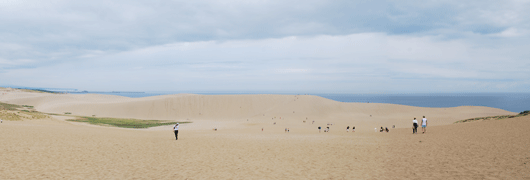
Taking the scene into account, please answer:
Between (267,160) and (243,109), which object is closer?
(267,160)

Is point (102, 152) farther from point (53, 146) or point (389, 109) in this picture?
point (389, 109)

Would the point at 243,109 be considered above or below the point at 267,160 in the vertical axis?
below

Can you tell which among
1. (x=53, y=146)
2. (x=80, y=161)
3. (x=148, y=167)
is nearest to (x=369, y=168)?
(x=148, y=167)

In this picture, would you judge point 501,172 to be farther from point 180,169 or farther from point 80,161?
point 80,161

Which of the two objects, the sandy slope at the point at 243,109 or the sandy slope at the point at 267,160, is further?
the sandy slope at the point at 243,109

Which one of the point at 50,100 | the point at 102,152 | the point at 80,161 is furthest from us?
the point at 50,100

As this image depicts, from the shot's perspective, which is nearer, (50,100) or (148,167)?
(148,167)

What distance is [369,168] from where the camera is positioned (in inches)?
465

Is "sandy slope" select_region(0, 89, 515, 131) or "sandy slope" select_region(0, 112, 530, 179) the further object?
"sandy slope" select_region(0, 89, 515, 131)

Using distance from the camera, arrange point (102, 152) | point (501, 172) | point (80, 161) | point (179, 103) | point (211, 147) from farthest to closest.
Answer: point (179, 103)
point (211, 147)
point (102, 152)
point (80, 161)
point (501, 172)

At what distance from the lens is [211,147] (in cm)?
1788

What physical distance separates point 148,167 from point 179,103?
65.4 meters

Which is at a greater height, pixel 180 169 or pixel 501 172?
pixel 501 172

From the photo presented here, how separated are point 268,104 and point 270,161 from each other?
62717mm
